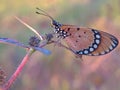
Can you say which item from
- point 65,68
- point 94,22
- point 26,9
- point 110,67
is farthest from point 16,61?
point 26,9

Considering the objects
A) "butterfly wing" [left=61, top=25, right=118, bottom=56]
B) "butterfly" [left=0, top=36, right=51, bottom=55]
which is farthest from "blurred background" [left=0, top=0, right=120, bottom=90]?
"butterfly" [left=0, top=36, right=51, bottom=55]

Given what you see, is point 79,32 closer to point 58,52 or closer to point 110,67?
point 110,67

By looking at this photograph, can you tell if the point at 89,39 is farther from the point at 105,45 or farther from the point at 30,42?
the point at 30,42

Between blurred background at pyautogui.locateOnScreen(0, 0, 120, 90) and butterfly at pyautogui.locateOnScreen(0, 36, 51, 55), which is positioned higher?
butterfly at pyautogui.locateOnScreen(0, 36, 51, 55)

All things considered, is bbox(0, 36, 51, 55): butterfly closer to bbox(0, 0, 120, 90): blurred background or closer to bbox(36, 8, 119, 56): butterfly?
bbox(36, 8, 119, 56): butterfly

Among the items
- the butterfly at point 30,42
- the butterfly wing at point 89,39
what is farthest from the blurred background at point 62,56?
the butterfly at point 30,42

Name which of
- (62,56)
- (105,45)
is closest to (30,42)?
(105,45)
